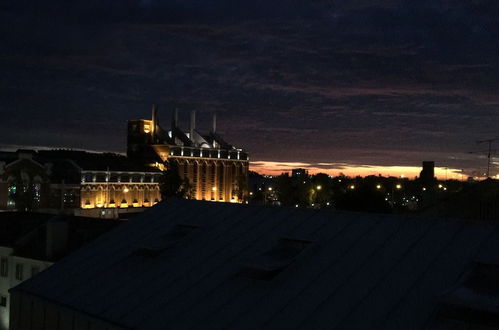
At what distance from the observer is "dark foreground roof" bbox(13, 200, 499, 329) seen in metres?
11.5

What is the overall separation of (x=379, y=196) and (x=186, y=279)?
169 ft

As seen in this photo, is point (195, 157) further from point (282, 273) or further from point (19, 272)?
point (282, 273)

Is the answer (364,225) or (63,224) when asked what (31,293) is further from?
(63,224)

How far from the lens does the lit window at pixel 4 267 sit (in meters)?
43.0

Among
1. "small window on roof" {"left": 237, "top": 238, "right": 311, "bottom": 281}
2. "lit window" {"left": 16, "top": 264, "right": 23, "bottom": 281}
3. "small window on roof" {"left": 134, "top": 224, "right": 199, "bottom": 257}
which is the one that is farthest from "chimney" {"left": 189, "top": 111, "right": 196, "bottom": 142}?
"small window on roof" {"left": 237, "top": 238, "right": 311, "bottom": 281}

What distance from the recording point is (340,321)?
11.3 metres

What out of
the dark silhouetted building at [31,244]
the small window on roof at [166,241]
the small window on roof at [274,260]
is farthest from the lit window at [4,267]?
the small window on roof at [274,260]

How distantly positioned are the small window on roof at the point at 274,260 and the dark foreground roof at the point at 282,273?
0.03 m

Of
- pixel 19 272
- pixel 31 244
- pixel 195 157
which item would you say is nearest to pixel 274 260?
pixel 19 272

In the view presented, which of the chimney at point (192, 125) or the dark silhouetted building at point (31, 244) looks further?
the chimney at point (192, 125)

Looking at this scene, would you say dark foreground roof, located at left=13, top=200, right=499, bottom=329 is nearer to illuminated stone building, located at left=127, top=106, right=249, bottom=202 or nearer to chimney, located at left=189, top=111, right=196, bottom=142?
illuminated stone building, located at left=127, top=106, right=249, bottom=202

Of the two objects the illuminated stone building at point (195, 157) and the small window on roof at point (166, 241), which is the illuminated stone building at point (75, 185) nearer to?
the illuminated stone building at point (195, 157)

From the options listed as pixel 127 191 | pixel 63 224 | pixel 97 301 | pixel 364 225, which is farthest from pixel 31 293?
pixel 127 191

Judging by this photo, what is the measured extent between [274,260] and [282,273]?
75 cm
